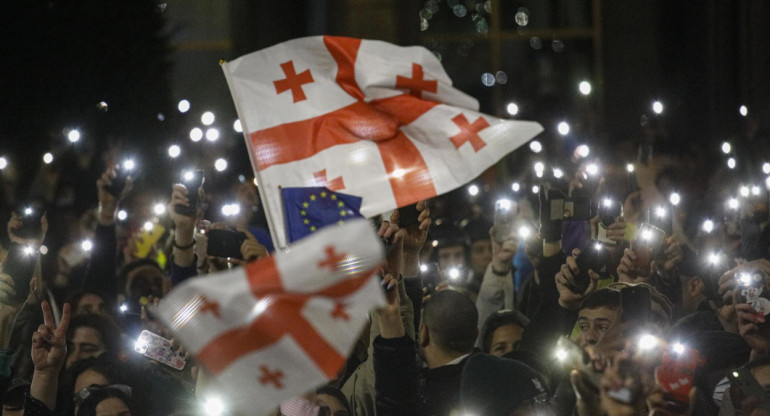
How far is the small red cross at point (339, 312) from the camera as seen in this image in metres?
3.76

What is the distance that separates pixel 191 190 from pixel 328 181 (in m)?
1.46

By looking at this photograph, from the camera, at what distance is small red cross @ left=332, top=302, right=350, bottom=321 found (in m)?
3.76

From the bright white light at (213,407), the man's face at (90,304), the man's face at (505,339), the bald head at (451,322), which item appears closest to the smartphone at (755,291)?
the man's face at (505,339)

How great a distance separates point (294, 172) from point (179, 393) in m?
1.17

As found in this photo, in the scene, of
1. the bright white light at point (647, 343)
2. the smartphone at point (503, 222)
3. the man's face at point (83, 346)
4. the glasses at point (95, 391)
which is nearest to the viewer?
the bright white light at point (647, 343)

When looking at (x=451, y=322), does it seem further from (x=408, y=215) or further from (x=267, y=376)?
(x=267, y=376)

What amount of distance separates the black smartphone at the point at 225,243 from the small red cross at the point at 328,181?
626mm

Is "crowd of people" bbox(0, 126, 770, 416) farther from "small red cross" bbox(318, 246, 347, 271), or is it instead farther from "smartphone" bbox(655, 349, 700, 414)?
"small red cross" bbox(318, 246, 347, 271)

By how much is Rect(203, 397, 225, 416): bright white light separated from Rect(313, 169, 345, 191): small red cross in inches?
50.1

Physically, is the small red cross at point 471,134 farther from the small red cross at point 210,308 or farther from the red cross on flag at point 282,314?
the small red cross at point 210,308

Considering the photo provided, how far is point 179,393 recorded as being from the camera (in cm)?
549

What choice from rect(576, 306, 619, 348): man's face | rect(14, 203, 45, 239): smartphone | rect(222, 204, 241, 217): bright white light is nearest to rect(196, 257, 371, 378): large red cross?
rect(576, 306, 619, 348): man's face

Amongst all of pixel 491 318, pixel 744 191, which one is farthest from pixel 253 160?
pixel 744 191

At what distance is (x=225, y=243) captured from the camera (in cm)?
608
